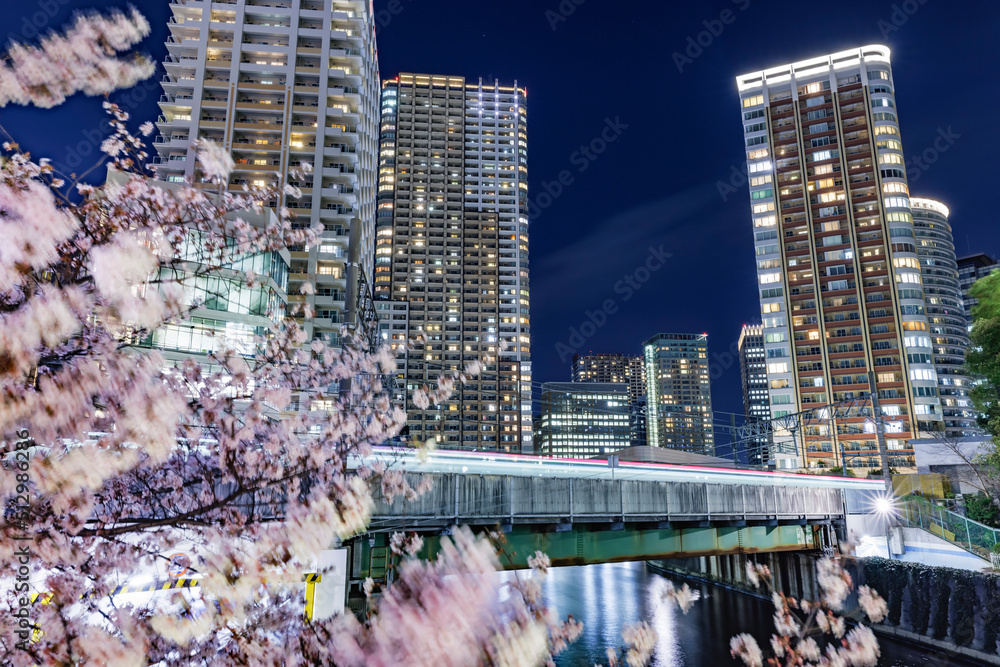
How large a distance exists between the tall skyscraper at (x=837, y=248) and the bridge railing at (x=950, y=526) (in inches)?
2013

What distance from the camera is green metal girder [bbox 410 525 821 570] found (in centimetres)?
2414

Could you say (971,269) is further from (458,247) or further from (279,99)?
(279,99)

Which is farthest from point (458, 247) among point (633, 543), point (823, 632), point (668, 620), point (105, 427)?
point (105, 427)

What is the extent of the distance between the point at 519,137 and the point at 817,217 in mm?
86807

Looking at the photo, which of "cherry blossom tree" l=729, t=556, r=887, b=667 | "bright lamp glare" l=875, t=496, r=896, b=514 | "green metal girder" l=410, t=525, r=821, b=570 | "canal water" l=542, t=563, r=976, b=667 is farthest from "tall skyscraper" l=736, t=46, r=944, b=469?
"green metal girder" l=410, t=525, r=821, b=570

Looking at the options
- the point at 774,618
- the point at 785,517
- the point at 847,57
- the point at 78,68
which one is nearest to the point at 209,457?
the point at 78,68

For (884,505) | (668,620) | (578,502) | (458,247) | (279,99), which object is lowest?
(668,620)

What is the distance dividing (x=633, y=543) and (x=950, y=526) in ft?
57.4

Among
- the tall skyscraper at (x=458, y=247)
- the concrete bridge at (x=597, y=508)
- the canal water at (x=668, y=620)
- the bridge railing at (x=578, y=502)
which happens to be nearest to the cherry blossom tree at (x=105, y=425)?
the bridge railing at (x=578, y=502)

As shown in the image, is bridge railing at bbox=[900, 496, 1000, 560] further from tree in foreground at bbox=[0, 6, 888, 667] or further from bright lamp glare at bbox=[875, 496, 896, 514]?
tree in foreground at bbox=[0, 6, 888, 667]

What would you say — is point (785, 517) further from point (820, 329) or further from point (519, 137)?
point (519, 137)

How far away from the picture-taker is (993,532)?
27.5 m

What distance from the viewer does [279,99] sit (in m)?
73.7

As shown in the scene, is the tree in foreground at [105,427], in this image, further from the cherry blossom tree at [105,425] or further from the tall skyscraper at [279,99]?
the tall skyscraper at [279,99]
